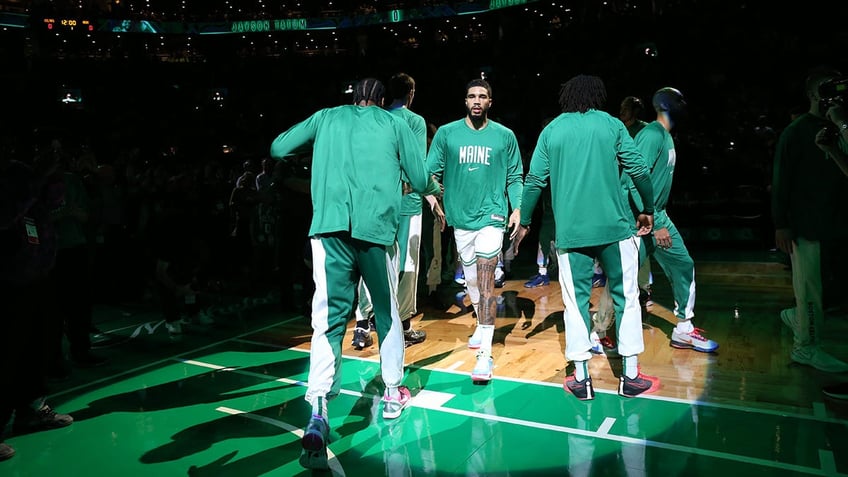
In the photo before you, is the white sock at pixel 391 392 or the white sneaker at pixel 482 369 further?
the white sneaker at pixel 482 369

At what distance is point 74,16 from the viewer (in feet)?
94.3

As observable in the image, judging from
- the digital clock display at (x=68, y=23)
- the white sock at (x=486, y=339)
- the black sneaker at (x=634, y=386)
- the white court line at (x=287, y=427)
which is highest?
the digital clock display at (x=68, y=23)

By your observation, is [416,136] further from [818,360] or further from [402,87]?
[818,360]

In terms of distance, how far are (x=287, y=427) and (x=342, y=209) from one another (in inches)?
59.0

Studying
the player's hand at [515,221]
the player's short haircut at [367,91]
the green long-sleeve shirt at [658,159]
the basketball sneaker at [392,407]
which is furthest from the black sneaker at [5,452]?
the green long-sleeve shirt at [658,159]

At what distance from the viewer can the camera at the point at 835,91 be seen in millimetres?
3605

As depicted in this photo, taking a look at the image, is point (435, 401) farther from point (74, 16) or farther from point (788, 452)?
point (74, 16)

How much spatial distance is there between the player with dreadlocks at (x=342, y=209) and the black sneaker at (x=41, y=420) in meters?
1.85

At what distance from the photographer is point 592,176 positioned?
12.2 feet

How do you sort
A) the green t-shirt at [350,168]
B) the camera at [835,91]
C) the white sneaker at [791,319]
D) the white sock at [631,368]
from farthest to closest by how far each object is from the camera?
the white sneaker at [791,319] < the white sock at [631,368] < the camera at [835,91] < the green t-shirt at [350,168]

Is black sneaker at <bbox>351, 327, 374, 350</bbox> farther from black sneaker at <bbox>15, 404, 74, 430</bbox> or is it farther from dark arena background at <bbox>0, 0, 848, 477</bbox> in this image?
black sneaker at <bbox>15, 404, 74, 430</bbox>

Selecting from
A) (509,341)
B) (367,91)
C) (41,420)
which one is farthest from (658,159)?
(41,420)

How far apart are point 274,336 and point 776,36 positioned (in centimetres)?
1640

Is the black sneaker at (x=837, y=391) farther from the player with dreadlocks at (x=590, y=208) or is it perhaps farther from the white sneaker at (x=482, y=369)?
the white sneaker at (x=482, y=369)
